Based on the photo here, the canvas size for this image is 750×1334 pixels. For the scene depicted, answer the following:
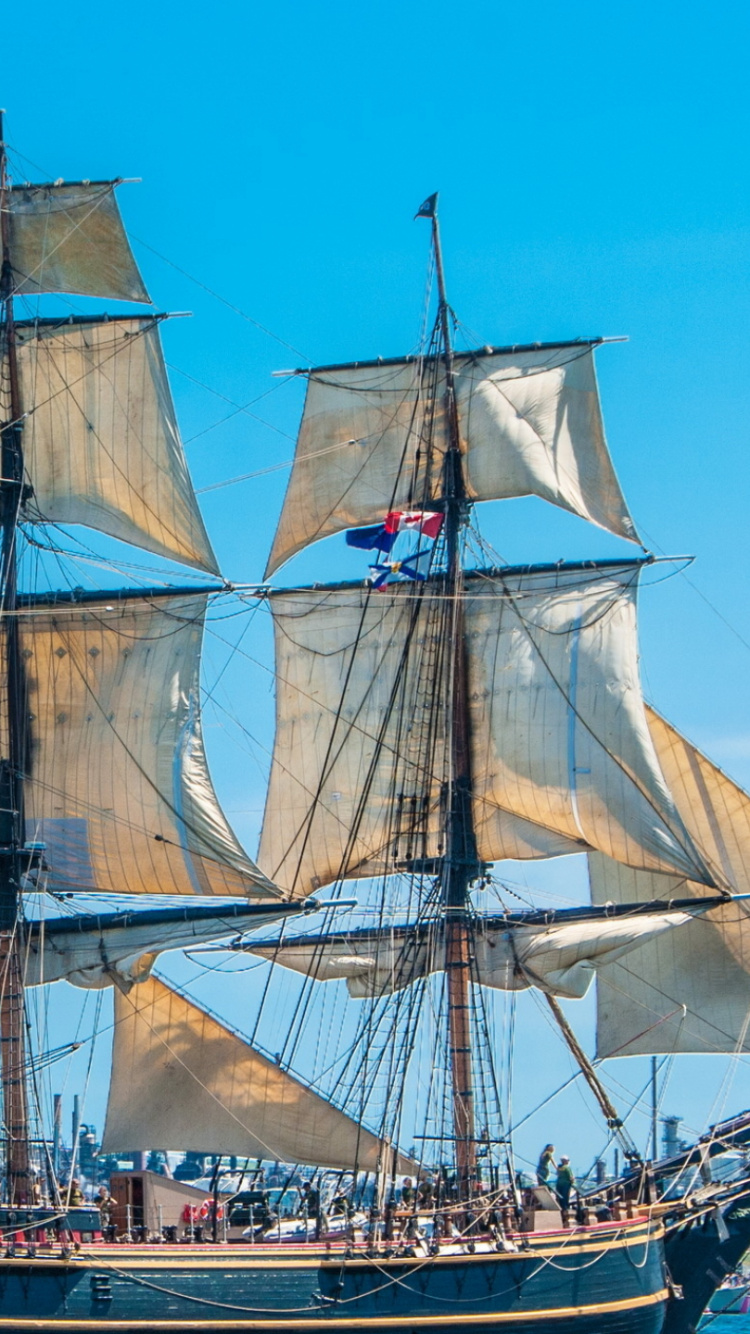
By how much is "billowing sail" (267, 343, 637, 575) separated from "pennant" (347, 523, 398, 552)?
141cm

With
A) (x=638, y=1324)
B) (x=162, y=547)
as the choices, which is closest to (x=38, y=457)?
(x=162, y=547)

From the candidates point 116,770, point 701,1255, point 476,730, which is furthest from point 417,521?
point 701,1255

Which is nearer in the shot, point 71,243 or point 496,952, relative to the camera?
point 496,952

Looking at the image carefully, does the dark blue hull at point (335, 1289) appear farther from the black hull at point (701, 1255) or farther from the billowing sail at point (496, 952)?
the billowing sail at point (496, 952)

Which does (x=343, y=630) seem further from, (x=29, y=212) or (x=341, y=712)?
(x=29, y=212)

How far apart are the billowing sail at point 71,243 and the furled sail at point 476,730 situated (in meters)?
11.5

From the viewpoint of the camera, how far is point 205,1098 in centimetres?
6194

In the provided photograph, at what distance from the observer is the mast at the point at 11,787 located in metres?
60.4

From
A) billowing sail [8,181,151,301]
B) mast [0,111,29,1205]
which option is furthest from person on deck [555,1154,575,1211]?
billowing sail [8,181,151,301]

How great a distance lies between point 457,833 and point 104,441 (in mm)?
15742

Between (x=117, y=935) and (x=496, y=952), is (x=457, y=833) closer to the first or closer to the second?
(x=496, y=952)

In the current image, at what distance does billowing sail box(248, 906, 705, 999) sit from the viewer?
64188 mm

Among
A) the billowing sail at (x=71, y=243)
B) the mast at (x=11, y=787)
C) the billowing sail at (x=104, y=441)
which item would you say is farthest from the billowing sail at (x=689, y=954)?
the billowing sail at (x=71, y=243)

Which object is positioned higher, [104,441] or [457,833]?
[104,441]
